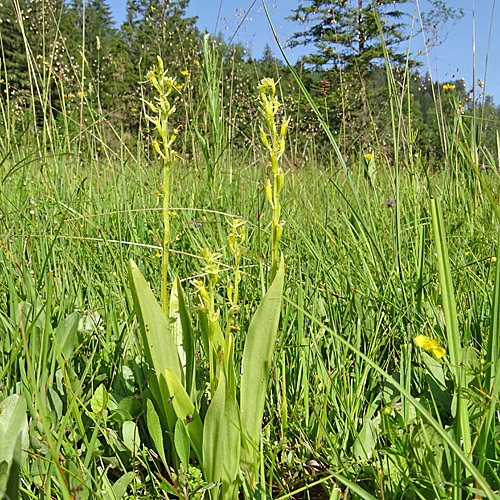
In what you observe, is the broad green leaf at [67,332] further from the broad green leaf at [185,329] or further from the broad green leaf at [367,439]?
the broad green leaf at [367,439]

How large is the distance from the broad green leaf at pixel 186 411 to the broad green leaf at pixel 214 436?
29 millimetres

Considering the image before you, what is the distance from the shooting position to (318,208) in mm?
2260

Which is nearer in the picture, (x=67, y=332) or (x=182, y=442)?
(x=182, y=442)

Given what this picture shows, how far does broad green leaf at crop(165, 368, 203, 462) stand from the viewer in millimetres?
642

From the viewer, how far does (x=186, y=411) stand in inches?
26.3

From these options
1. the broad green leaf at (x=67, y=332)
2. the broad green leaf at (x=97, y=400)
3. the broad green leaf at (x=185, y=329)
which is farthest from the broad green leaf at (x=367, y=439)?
the broad green leaf at (x=67, y=332)

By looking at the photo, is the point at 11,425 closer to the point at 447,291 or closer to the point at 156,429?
the point at 156,429

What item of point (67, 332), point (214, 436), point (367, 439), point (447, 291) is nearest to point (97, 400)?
point (67, 332)

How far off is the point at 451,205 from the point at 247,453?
1.40 metres

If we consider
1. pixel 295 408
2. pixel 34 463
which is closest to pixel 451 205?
pixel 295 408

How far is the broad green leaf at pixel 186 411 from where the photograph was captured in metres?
0.64

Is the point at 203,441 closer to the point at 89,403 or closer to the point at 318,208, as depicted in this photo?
the point at 89,403

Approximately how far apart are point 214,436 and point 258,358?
0.12 meters

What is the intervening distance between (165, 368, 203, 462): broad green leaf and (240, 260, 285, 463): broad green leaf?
70mm
